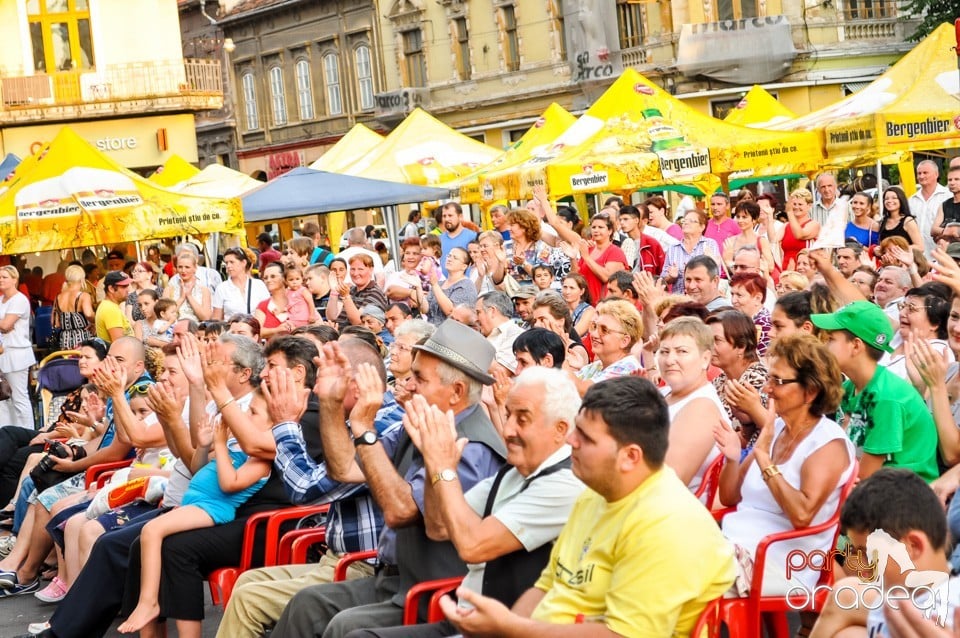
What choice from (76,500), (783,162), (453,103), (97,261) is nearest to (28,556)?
(76,500)

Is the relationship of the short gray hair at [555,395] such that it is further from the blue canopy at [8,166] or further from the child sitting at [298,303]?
the blue canopy at [8,166]

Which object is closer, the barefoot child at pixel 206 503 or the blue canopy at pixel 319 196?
the barefoot child at pixel 206 503

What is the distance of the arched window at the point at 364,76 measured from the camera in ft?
152

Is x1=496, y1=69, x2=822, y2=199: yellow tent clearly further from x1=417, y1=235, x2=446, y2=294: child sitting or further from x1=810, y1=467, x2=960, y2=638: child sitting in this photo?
x1=810, y1=467, x2=960, y2=638: child sitting

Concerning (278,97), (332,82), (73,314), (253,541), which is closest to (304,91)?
(278,97)

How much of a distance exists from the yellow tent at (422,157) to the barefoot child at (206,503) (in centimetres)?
1232

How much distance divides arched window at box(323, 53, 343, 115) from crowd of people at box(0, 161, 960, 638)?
38.3 meters

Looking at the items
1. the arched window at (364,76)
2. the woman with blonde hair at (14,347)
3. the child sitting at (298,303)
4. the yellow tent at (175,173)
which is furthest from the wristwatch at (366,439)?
the arched window at (364,76)

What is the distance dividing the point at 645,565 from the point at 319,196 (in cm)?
1391

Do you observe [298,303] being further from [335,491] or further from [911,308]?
[911,308]

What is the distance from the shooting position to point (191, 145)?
34.6m

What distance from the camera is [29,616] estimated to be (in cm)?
826

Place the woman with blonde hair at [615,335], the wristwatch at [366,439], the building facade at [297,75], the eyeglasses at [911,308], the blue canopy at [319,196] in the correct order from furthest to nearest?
1. the building facade at [297,75]
2. the blue canopy at [319,196]
3. the woman with blonde hair at [615,335]
4. the eyeglasses at [911,308]
5. the wristwatch at [366,439]

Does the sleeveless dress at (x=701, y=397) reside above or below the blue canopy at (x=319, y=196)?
below
